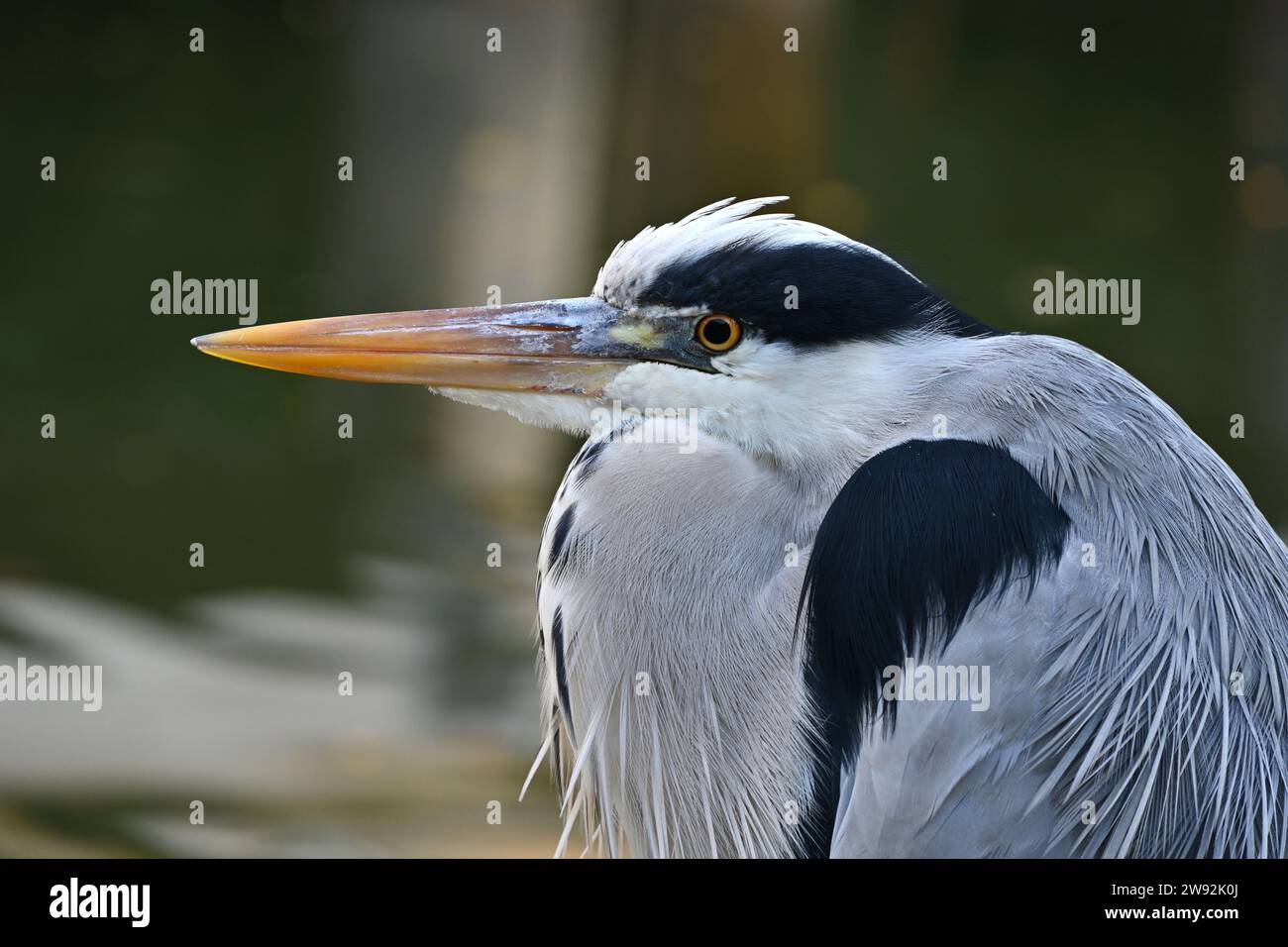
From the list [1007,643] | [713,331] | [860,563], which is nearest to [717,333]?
[713,331]

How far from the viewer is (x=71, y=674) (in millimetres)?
3135

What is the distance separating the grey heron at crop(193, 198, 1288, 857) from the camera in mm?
1071

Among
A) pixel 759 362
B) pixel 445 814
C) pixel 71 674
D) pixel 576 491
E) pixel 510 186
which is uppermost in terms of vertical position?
pixel 510 186

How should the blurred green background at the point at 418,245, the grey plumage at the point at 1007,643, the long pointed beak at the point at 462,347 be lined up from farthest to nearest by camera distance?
the blurred green background at the point at 418,245 < the long pointed beak at the point at 462,347 < the grey plumage at the point at 1007,643

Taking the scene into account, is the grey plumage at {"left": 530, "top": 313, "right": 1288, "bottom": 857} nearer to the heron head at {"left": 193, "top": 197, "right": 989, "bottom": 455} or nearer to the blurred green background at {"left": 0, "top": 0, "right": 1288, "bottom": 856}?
the heron head at {"left": 193, "top": 197, "right": 989, "bottom": 455}

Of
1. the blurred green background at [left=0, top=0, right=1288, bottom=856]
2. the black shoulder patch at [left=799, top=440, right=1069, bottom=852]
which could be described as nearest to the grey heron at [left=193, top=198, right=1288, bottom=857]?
the black shoulder patch at [left=799, top=440, right=1069, bottom=852]

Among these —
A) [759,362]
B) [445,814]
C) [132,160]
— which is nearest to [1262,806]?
[759,362]

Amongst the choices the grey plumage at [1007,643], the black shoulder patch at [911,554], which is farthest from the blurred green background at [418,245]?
the black shoulder patch at [911,554]

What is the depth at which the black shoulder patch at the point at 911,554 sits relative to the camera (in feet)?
3.55

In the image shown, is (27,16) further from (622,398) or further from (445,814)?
(622,398)

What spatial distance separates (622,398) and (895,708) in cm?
39

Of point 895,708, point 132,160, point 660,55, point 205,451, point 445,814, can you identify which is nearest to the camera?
point 895,708

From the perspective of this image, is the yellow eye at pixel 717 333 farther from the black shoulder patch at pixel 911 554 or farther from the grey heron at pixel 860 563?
the black shoulder patch at pixel 911 554

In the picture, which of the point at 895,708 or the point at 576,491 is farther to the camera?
the point at 576,491
